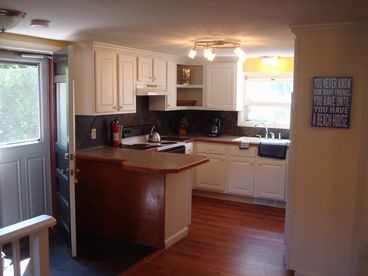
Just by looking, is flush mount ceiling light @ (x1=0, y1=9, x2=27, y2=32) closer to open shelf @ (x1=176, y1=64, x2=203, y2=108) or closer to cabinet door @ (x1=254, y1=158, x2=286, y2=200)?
open shelf @ (x1=176, y1=64, x2=203, y2=108)

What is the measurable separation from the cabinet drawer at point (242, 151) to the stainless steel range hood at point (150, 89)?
4.18 feet

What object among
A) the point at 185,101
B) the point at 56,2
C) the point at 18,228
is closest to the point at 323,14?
the point at 56,2

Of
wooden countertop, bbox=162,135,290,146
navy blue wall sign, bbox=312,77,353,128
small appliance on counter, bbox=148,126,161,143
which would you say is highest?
navy blue wall sign, bbox=312,77,353,128

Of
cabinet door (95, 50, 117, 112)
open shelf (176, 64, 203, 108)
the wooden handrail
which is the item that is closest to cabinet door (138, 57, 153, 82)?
cabinet door (95, 50, 117, 112)

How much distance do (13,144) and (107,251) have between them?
1.45 metres

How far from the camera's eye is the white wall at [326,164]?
292 cm

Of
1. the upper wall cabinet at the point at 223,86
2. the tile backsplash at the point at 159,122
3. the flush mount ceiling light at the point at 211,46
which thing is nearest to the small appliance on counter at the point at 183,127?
the tile backsplash at the point at 159,122

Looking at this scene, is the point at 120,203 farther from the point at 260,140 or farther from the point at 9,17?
the point at 260,140

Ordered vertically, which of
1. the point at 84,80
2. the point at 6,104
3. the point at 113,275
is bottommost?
the point at 113,275

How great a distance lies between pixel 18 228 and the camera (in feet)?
5.81

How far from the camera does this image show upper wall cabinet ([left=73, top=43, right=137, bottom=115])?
4184mm

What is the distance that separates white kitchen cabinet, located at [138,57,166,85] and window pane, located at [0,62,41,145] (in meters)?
1.31

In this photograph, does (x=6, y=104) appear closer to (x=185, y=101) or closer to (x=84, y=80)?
(x=84, y=80)

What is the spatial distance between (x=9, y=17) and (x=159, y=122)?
3.54 m
